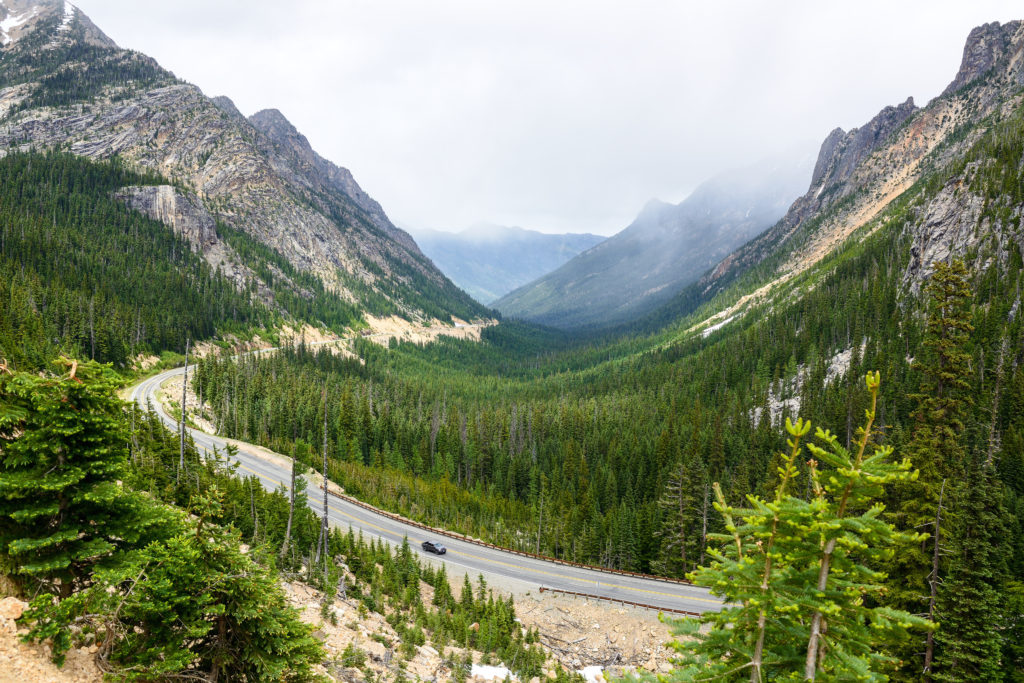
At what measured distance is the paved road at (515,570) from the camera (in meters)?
34.5

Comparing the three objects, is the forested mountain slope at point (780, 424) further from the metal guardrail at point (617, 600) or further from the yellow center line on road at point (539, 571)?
the yellow center line on road at point (539, 571)

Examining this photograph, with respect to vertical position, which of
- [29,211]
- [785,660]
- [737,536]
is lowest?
[785,660]

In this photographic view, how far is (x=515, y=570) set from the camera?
128 ft

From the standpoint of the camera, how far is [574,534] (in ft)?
180

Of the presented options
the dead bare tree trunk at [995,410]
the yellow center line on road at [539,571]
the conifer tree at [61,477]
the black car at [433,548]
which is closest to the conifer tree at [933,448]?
the yellow center line on road at [539,571]

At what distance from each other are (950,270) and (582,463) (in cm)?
5511

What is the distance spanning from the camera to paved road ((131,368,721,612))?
3447 cm

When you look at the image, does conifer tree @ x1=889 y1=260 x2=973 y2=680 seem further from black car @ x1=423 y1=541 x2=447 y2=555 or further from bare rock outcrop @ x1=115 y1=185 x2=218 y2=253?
bare rock outcrop @ x1=115 y1=185 x2=218 y2=253

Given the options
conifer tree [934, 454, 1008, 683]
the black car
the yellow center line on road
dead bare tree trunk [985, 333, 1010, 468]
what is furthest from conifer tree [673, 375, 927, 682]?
dead bare tree trunk [985, 333, 1010, 468]

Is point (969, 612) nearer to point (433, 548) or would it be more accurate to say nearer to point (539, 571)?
point (539, 571)

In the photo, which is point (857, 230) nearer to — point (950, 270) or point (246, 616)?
point (950, 270)

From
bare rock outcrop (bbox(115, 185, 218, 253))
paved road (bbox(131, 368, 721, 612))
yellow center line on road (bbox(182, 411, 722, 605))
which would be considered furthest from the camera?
bare rock outcrop (bbox(115, 185, 218, 253))

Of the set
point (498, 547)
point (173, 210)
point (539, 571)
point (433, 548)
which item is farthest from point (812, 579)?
point (173, 210)

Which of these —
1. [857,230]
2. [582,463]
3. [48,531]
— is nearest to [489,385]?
[582,463]
